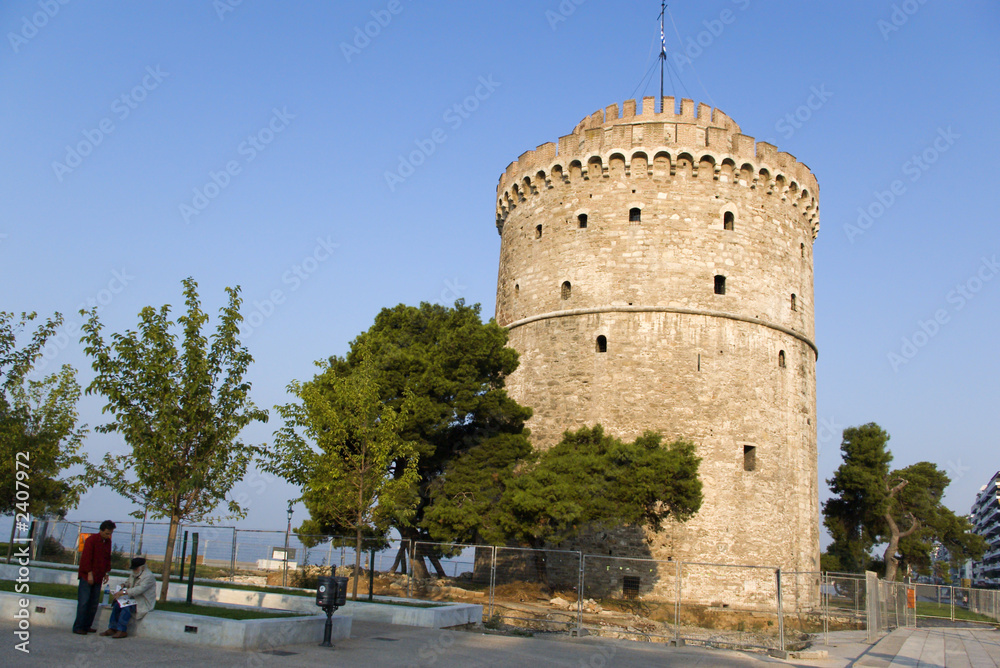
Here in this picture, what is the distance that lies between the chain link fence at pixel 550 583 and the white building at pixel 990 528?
91704 millimetres

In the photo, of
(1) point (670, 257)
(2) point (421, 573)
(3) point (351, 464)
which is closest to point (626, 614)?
(2) point (421, 573)

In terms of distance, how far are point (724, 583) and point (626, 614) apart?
395 cm

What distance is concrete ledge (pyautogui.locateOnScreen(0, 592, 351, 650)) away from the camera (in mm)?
9086

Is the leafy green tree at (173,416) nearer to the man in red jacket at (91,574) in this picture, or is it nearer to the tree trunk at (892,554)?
the man in red jacket at (91,574)

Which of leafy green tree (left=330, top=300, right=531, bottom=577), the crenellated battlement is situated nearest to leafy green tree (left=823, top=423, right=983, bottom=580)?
the crenellated battlement

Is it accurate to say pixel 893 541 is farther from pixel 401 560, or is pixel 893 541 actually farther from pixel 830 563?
pixel 401 560

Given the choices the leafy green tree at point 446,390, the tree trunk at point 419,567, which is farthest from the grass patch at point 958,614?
the tree trunk at point 419,567

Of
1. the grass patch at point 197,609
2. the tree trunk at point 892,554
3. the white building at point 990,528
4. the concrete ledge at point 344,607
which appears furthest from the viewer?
the white building at point 990,528

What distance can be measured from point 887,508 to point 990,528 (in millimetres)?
94653

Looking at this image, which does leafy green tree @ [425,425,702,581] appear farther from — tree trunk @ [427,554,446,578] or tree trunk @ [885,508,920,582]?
tree trunk @ [885,508,920,582]

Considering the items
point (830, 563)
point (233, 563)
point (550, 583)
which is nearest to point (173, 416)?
point (233, 563)

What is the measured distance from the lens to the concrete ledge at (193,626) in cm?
909

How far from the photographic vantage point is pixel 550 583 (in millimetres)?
21500

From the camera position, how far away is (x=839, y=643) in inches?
605
